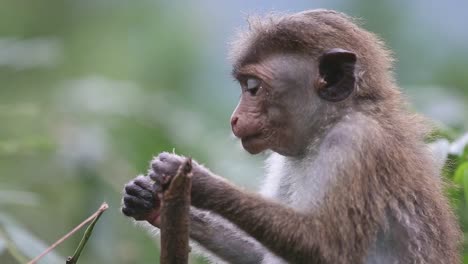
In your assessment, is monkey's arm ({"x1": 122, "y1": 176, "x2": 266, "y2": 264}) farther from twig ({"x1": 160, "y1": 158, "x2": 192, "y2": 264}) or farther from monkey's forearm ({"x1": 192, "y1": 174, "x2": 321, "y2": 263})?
twig ({"x1": 160, "y1": 158, "x2": 192, "y2": 264})

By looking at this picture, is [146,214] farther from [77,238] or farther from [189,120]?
[189,120]

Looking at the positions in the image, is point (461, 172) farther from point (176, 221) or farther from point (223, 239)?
point (176, 221)

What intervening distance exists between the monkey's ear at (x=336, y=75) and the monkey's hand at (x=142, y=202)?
164 cm

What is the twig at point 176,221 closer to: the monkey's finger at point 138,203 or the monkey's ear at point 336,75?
the monkey's finger at point 138,203

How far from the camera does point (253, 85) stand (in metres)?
9.14

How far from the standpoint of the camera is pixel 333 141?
8781 mm

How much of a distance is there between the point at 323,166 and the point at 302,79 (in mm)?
813

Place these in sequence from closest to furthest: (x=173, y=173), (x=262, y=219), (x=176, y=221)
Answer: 1. (x=176, y=221)
2. (x=173, y=173)
3. (x=262, y=219)

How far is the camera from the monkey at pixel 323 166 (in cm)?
832

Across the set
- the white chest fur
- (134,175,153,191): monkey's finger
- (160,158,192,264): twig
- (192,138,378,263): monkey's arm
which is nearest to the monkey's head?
the white chest fur

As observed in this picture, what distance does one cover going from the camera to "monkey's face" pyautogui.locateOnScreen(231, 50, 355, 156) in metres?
9.01

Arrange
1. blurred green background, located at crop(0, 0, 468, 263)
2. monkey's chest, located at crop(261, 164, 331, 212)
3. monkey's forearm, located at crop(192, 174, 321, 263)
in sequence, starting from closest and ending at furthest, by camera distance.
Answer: monkey's forearm, located at crop(192, 174, 321, 263) → monkey's chest, located at crop(261, 164, 331, 212) → blurred green background, located at crop(0, 0, 468, 263)

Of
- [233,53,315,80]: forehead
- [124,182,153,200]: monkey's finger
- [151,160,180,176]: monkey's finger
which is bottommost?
[124,182,153,200]: monkey's finger

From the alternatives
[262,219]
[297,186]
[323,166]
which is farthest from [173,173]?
[297,186]
